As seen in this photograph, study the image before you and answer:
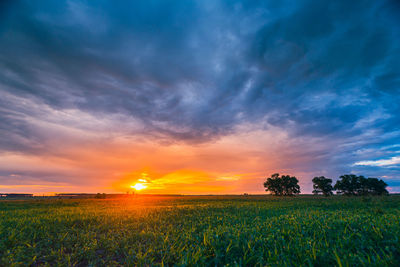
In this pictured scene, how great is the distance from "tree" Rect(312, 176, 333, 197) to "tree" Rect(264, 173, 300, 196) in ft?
24.0

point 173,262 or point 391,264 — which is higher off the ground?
point 391,264

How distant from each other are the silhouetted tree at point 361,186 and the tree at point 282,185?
54.3 ft

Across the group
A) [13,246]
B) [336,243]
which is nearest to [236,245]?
[336,243]

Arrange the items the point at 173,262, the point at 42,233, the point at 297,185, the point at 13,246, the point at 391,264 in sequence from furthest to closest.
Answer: the point at 297,185
the point at 42,233
the point at 13,246
the point at 173,262
the point at 391,264

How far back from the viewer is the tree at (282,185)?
7861 centimetres

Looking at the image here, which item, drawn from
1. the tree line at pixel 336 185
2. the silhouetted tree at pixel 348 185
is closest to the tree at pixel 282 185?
the tree line at pixel 336 185

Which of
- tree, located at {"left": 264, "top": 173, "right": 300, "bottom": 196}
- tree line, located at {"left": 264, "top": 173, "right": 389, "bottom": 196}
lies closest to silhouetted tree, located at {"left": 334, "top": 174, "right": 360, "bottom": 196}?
tree line, located at {"left": 264, "top": 173, "right": 389, "bottom": 196}

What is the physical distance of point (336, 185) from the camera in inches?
2670

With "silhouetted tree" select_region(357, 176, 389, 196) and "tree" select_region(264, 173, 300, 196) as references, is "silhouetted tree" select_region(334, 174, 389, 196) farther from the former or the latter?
"tree" select_region(264, 173, 300, 196)

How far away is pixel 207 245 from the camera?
17.6 ft

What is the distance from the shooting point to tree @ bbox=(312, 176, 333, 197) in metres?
70.2

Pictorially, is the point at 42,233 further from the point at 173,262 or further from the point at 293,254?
the point at 293,254

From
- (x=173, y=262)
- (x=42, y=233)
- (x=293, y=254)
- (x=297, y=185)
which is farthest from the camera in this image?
(x=297, y=185)

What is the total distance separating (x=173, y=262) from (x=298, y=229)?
4627 mm
